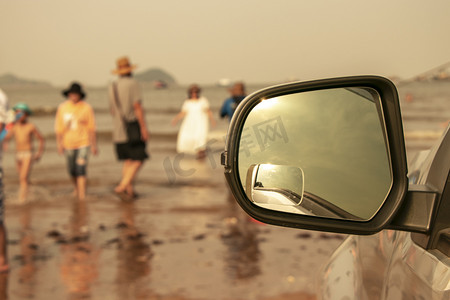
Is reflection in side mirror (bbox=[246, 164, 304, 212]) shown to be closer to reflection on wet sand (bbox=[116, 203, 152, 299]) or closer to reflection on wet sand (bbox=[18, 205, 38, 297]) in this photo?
reflection on wet sand (bbox=[116, 203, 152, 299])

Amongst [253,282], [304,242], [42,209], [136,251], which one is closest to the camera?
[253,282]

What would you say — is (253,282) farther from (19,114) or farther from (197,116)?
(197,116)

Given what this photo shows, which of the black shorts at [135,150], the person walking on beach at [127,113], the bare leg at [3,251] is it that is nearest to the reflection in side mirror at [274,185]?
the bare leg at [3,251]

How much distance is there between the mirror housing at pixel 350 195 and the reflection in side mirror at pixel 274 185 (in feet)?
0.05

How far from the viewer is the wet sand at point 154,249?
4.73 metres

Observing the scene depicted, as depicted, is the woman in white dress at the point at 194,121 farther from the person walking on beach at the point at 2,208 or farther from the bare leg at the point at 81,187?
the person walking on beach at the point at 2,208

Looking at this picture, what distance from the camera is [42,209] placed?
324 inches

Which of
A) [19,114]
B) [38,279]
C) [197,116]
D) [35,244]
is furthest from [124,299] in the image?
[197,116]

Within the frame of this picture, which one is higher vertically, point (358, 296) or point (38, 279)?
point (358, 296)

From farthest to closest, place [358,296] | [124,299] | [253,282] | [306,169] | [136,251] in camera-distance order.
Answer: [136,251], [253,282], [124,299], [358,296], [306,169]

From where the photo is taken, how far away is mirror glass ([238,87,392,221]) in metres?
1.29

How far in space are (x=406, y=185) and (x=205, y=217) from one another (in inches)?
254

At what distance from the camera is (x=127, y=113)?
8.38 metres

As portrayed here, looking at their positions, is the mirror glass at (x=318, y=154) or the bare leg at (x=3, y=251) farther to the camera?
the bare leg at (x=3, y=251)
